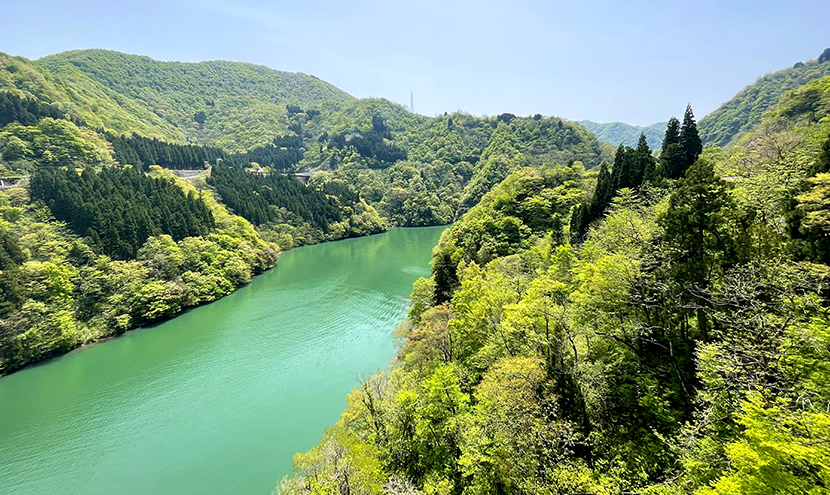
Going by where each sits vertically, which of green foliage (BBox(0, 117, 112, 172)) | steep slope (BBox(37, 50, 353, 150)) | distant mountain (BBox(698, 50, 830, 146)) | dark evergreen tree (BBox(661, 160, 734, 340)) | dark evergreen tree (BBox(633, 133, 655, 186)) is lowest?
dark evergreen tree (BBox(661, 160, 734, 340))

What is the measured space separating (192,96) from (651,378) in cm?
20250

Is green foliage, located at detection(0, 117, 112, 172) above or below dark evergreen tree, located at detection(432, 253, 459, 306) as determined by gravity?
above

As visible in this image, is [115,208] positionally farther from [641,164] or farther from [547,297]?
[641,164]

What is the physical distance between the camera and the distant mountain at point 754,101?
226 feet

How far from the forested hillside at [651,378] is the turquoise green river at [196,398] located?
558 cm

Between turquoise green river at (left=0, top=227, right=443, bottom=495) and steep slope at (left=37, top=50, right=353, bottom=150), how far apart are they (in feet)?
376

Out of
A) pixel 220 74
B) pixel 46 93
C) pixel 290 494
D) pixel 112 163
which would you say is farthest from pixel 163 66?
pixel 290 494

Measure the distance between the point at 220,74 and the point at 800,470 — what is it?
24009 cm

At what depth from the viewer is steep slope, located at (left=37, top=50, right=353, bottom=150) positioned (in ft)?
436

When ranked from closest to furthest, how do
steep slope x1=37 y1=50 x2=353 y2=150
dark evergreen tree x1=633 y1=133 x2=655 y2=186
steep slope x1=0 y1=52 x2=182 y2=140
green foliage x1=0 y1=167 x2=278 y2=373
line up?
dark evergreen tree x1=633 y1=133 x2=655 y2=186
green foliage x1=0 y1=167 x2=278 y2=373
steep slope x1=0 y1=52 x2=182 y2=140
steep slope x1=37 y1=50 x2=353 y2=150

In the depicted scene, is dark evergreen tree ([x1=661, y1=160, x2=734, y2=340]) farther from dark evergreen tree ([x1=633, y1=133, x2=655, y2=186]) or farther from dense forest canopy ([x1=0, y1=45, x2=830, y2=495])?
dark evergreen tree ([x1=633, y1=133, x2=655, y2=186])

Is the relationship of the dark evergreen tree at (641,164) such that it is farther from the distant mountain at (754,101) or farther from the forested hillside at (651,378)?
the distant mountain at (754,101)

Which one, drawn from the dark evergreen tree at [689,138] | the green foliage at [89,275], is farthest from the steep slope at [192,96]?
the dark evergreen tree at [689,138]

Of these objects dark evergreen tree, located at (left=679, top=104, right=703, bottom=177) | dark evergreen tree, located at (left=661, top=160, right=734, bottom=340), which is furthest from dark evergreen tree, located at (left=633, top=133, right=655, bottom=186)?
dark evergreen tree, located at (left=661, top=160, right=734, bottom=340)
